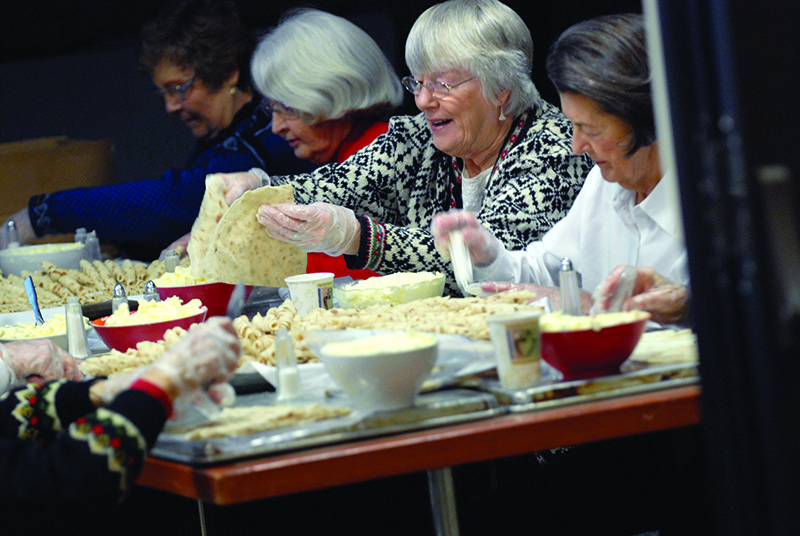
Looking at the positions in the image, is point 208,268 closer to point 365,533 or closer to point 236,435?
point 365,533

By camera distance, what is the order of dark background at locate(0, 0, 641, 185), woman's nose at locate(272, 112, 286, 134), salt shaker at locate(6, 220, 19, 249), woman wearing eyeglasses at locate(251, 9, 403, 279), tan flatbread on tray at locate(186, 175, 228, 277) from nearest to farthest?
tan flatbread on tray at locate(186, 175, 228, 277), woman wearing eyeglasses at locate(251, 9, 403, 279), woman's nose at locate(272, 112, 286, 134), salt shaker at locate(6, 220, 19, 249), dark background at locate(0, 0, 641, 185)

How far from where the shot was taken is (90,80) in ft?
19.5

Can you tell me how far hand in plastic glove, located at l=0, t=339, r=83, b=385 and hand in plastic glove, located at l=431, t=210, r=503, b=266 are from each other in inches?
36.1

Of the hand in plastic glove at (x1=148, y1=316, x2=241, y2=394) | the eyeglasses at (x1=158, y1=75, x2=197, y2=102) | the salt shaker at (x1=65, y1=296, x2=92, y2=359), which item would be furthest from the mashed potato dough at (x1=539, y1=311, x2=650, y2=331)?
the eyeglasses at (x1=158, y1=75, x2=197, y2=102)

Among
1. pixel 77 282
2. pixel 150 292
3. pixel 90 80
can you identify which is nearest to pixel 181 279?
pixel 150 292

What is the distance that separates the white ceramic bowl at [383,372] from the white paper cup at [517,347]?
102 millimetres

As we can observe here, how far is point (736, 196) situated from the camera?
86cm

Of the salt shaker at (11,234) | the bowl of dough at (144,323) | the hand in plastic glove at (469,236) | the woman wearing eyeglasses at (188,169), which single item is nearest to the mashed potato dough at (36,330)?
the bowl of dough at (144,323)

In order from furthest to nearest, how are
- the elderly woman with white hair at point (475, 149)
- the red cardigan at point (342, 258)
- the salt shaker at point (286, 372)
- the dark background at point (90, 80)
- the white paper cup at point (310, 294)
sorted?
the dark background at point (90, 80) → the red cardigan at point (342, 258) → the elderly woman with white hair at point (475, 149) → the white paper cup at point (310, 294) → the salt shaker at point (286, 372)

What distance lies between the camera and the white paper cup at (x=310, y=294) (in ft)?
7.26

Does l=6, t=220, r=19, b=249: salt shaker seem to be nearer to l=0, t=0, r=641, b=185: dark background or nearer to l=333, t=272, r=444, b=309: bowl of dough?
l=0, t=0, r=641, b=185: dark background

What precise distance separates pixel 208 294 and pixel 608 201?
3.62 feet

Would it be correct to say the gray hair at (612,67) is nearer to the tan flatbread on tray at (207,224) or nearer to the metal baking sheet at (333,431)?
the metal baking sheet at (333,431)

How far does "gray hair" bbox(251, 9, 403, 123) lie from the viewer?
11.8 feet
